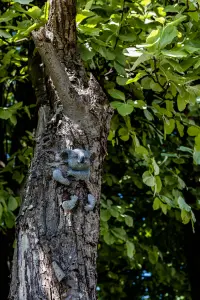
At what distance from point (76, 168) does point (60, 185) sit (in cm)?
9

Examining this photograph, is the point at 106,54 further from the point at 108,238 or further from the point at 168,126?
the point at 108,238

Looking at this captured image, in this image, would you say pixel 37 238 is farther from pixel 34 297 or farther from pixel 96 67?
pixel 96 67

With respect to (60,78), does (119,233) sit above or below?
below

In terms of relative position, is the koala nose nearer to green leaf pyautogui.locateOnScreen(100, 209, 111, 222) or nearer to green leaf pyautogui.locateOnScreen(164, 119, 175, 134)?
green leaf pyautogui.locateOnScreen(164, 119, 175, 134)

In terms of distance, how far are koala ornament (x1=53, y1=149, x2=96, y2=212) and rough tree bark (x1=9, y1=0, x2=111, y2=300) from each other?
24 mm

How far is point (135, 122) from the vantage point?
3453 mm

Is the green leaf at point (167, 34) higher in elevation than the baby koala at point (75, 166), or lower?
higher

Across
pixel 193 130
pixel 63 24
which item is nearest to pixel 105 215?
pixel 193 130

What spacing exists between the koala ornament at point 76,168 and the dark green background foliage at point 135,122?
308 mm

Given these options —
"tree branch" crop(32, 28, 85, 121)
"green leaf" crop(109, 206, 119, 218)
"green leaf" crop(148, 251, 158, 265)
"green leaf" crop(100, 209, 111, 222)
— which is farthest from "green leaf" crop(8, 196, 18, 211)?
"green leaf" crop(148, 251, 158, 265)

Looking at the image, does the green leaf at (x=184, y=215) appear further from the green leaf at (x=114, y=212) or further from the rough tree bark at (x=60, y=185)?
the green leaf at (x=114, y=212)

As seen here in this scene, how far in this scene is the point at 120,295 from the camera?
555cm

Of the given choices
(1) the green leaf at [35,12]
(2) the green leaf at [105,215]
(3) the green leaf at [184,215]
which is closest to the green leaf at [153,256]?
(2) the green leaf at [105,215]

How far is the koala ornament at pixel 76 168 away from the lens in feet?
6.69
